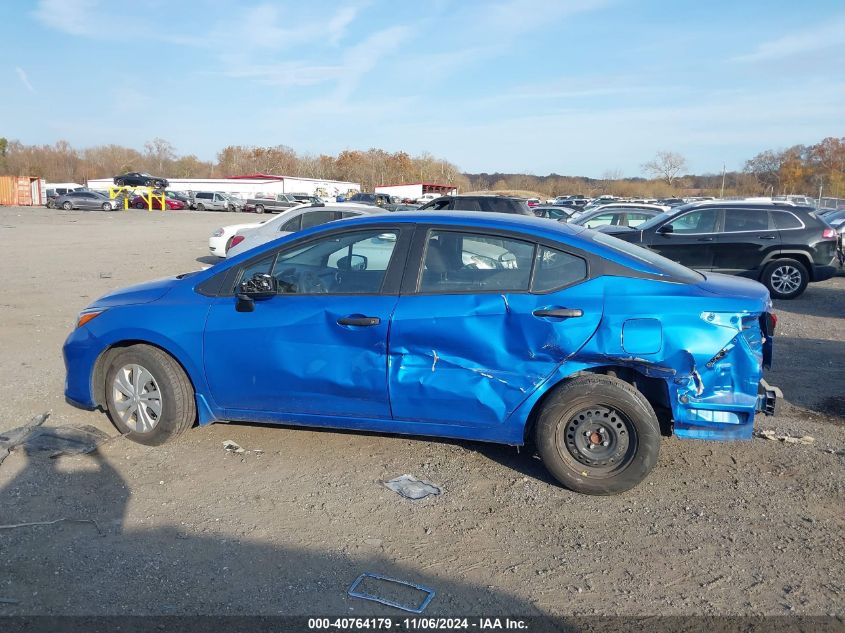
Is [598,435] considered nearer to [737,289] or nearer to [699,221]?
[737,289]

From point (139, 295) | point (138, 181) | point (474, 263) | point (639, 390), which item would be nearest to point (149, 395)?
point (139, 295)

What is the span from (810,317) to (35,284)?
12.8 metres

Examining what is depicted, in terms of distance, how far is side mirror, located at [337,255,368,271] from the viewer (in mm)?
4645

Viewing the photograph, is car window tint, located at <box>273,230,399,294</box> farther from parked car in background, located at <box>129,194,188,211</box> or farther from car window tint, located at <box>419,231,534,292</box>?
parked car in background, located at <box>129,194,188,211</box>

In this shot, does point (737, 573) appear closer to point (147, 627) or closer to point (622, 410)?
point (622, 410)

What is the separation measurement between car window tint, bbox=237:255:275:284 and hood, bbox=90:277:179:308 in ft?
1.95

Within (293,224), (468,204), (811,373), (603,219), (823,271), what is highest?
(468,204)

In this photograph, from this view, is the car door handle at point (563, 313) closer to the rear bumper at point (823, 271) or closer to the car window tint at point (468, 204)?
the rear bumper at point (823, 271)

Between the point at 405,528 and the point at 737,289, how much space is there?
255 centimetres

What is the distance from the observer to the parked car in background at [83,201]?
46031mm

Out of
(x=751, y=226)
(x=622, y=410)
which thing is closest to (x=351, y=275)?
(x=622, y=410)

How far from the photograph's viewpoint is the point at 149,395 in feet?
15.7

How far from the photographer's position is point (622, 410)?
4047mm

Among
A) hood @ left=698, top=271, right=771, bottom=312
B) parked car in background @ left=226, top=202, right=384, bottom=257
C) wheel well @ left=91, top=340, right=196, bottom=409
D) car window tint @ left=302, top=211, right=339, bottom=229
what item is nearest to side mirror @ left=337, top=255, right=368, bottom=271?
wheel well @ left=91, top=340, right=196, bottom=409
